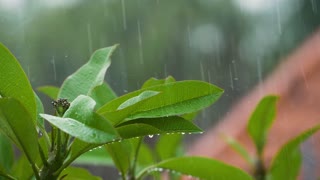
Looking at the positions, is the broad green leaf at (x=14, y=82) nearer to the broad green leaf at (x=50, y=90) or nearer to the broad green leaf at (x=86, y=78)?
the broad green leaf at (x=86, y=78)

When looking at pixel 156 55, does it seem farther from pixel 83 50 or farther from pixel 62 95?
pixel 62 95

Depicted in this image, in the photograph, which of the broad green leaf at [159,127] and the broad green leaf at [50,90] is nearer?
the broad green leaf at [159,127]

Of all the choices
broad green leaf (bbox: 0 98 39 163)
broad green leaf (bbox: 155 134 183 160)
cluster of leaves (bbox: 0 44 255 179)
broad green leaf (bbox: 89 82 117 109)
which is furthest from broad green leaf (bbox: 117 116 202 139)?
broad green leaf (bbox: 155 134 183 160)

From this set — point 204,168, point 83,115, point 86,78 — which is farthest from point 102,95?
point 83,115

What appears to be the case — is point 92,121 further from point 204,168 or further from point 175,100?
point 204,168

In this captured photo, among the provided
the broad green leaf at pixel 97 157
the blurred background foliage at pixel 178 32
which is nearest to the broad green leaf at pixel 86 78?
the broad green leaf at pixel 97 157

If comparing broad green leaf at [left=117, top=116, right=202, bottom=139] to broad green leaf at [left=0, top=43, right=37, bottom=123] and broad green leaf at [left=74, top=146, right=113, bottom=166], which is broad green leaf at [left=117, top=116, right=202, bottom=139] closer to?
broad green leaf at [left=0, top=43, right=37, bottom=123]
